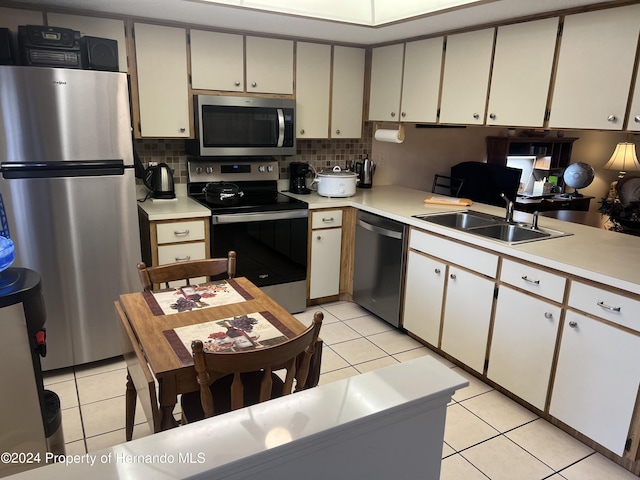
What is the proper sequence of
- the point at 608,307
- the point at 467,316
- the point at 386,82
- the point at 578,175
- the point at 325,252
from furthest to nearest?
the point at 578,175 < the point at 386,82 < the point at 325,252 < the point at 467,316 < the point at 608,307

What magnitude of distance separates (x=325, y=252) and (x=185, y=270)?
1.69 meters

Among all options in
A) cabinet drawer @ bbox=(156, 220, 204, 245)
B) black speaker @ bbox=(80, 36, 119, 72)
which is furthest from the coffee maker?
black speaker @ bbox=(80, 36, 119, 72)

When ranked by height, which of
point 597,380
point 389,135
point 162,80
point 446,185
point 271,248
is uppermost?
point 162,80

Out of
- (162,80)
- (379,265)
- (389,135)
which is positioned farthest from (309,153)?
(162,80)

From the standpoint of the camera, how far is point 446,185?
4656mm

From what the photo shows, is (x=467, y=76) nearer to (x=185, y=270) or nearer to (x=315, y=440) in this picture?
(x=185, y=270)

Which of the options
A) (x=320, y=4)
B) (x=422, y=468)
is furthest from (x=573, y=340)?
(x=320, y=4)

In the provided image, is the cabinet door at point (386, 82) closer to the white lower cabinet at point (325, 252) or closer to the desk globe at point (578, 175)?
the white lower cabinet at point (325, 252)

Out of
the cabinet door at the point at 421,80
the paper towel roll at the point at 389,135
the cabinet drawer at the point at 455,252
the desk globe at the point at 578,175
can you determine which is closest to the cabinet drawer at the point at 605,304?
the cabinet drawer at the point at 455,252

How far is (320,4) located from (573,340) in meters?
2.44

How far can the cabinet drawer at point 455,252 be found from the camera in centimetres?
260

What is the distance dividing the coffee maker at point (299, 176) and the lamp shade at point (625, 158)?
4039 mm

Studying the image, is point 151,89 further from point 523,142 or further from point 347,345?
point 523,142

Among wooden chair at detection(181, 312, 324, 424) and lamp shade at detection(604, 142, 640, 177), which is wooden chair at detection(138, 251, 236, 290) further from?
lamp shade at detection(604, 142, 640, 177)
